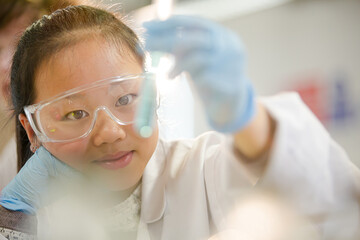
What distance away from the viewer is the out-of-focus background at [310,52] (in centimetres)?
36

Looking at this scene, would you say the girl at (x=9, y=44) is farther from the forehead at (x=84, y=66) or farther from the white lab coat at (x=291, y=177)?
the white lab coat at (x=291, y=177)

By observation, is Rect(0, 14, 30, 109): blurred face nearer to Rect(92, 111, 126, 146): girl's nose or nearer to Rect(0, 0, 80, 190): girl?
Rect(0, 0, 80, 190): girl

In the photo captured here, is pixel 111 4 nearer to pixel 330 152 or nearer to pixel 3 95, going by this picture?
pixel 3 95

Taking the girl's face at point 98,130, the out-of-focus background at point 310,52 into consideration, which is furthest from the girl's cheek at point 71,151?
the out-of-focus background at point 310,52

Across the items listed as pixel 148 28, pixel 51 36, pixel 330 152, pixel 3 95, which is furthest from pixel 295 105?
pixel 3 95

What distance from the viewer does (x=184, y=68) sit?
371 mm

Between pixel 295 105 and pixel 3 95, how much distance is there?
375 mm

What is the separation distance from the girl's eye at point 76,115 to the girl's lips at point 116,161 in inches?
2.1

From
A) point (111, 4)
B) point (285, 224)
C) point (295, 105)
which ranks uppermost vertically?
point (111, 4)

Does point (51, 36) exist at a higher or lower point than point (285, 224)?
higher

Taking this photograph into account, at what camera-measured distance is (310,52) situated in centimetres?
37

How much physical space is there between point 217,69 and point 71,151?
0.20 m

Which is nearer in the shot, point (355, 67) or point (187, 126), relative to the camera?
point (355, 67)

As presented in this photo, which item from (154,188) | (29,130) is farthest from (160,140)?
(29,130)
